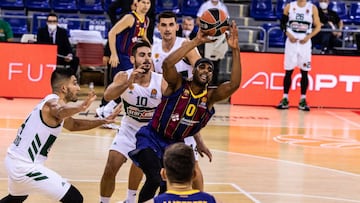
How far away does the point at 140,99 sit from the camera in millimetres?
6930

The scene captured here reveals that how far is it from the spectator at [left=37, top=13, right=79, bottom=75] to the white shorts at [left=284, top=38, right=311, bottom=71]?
155 inches

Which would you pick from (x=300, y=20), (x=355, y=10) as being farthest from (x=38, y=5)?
(x=355, y=10)

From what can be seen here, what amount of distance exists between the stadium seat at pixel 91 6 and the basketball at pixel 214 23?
1248 centimetres

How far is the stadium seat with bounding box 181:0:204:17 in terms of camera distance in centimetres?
1857

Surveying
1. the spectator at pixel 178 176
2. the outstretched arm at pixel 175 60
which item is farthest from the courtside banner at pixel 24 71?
the spectator at pixel 178 176

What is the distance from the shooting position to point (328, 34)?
1658 centimetres

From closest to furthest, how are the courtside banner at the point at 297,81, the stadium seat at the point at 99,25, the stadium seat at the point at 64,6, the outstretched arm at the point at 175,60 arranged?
the outstretched arm at the point at 175,60, the courtside banner at the point at 297,81, the stadium seat at the point at 99,25, the stadium seat at the point at 64,6

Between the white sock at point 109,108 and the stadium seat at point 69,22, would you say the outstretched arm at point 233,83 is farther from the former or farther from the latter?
the stadium seat at point 69,22

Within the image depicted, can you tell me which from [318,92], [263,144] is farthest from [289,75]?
[263,144]

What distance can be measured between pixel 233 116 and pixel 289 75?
1493 mm

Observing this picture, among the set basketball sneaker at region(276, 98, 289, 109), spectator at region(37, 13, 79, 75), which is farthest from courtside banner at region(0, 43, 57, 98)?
basketball sneaker at region(276, 98, 289, 109)

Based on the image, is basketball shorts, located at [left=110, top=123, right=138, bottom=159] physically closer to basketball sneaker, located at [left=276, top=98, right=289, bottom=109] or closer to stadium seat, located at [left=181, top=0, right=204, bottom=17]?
basketball sneaker, located at [left=276, top=98, right=289, bottom=109]

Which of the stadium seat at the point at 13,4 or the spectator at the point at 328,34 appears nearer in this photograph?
the spectator at the point at 328,34

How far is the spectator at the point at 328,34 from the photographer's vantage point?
16.4 m
